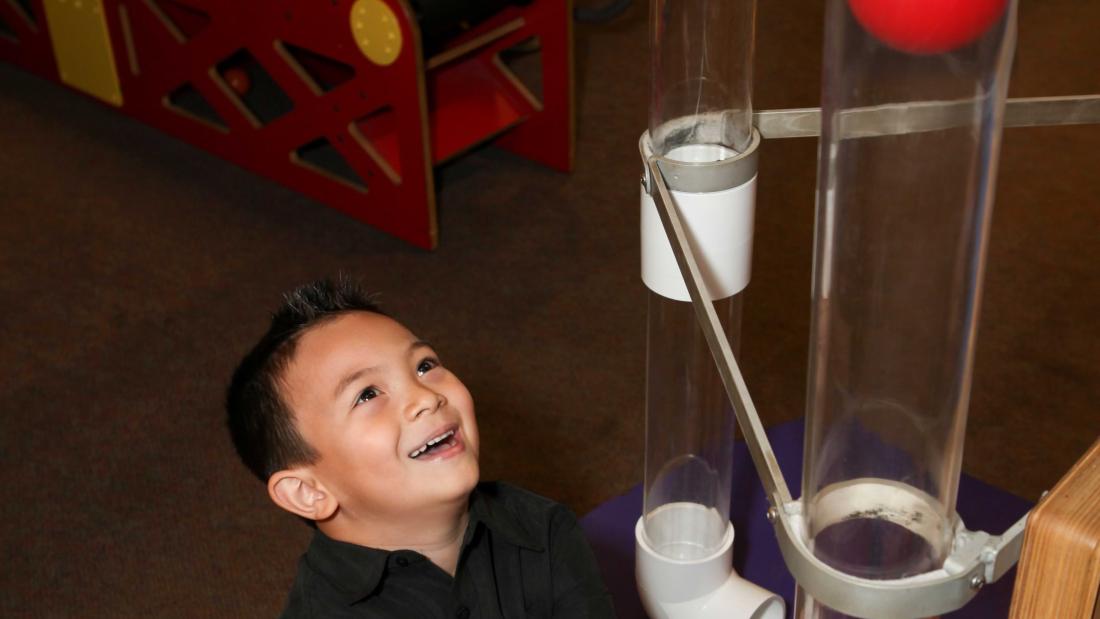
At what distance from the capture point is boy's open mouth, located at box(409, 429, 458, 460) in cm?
88

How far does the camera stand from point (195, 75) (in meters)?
2.34

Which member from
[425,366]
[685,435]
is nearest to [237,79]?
[425,366]

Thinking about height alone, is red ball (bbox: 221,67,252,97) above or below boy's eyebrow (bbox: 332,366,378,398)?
below

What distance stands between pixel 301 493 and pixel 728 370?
51 cm

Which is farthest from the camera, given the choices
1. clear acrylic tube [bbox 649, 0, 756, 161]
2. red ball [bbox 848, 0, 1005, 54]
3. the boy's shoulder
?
the boy's shoulder

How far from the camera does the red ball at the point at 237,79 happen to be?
94.2 inches

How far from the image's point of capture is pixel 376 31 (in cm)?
191

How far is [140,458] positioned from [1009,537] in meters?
1.49

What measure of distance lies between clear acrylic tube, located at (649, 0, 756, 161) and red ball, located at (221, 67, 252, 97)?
1813 mm

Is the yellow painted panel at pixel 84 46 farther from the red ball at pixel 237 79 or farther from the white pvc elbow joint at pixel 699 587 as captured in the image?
the white pvc elbow joint at pixel 699 587

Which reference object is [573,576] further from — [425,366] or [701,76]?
[701,76]

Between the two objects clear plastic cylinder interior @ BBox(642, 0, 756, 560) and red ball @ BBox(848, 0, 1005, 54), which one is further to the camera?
clear plastic cylinder interior @ BBox(642, 0, 756, 560)

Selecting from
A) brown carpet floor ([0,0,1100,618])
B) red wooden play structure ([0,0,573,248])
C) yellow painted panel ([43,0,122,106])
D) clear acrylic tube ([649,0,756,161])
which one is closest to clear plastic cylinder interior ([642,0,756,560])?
clear acrylic tube ([649,0,756,161])

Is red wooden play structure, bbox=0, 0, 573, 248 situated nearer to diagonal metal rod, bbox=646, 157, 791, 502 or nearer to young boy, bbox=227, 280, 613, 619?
young boy, bbox=227, 280, 613, 619
